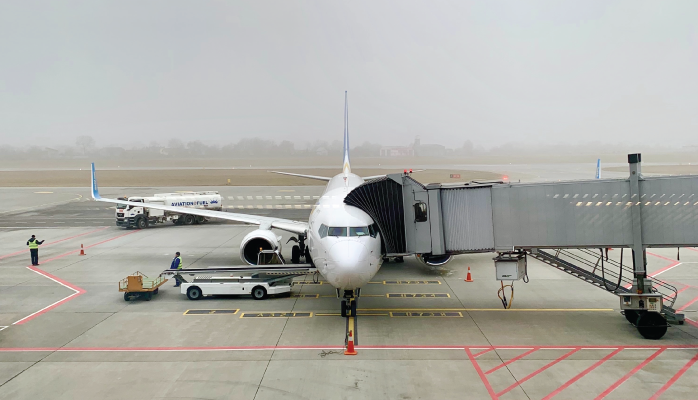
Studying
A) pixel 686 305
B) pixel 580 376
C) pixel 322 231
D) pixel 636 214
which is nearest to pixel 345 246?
pixel 322 231

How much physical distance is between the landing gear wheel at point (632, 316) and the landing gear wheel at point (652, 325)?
99 cm

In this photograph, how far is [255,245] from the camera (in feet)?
74.2

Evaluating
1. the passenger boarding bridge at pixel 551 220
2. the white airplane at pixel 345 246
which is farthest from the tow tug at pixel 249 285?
the passenger boarding bridge at pixel 551 220

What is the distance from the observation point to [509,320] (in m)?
16.1

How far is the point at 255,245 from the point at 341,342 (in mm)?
9903

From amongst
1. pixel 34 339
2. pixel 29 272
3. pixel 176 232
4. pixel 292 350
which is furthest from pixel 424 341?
pixel 176 232

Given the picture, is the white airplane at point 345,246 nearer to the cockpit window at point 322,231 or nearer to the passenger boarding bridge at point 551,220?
the cockpit window at point 322,231

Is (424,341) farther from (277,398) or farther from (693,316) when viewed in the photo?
(693,316)

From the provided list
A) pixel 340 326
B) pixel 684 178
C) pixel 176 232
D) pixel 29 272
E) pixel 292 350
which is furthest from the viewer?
pixel 176 232

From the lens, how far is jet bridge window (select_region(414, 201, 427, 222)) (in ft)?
53.9

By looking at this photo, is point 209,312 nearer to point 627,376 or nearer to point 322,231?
point 322,231

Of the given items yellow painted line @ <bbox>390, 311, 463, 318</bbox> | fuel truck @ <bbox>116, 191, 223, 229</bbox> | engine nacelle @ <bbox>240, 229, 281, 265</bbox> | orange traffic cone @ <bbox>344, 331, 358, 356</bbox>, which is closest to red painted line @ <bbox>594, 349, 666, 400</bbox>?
yellow painted line @ <bbox>390, 311, 463, 318</bbox>

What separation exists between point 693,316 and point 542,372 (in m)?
8.48

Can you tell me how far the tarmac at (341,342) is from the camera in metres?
11.1
